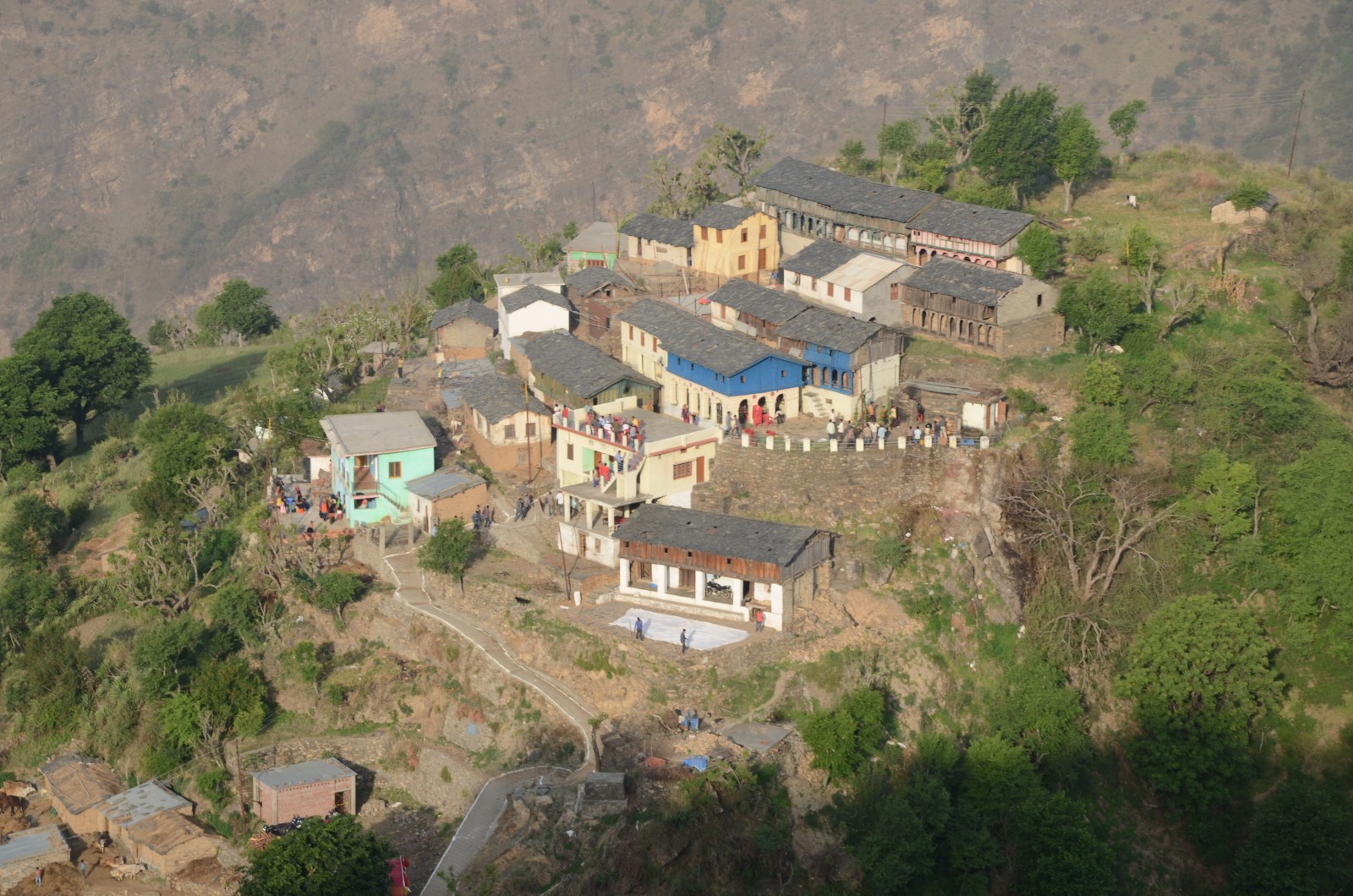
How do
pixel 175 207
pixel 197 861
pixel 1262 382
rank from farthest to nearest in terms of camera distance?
pixel 175 207 → pixel 1262 382 → pixel 197 861

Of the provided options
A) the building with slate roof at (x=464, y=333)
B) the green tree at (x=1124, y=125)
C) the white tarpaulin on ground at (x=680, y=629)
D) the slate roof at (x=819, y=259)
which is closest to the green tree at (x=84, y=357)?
the building with slate roof at (x=464, y=333)

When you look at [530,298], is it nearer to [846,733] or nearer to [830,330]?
[830,330]

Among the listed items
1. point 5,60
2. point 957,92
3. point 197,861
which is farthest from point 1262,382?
point 5,60

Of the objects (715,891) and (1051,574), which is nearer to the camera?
(715,891)

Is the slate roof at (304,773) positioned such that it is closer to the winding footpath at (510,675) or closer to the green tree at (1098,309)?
the winding footpath at (510,675)

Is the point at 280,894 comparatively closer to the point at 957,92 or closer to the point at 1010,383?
the point at 1010,383

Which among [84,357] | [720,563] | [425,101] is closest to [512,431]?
[720,563]
